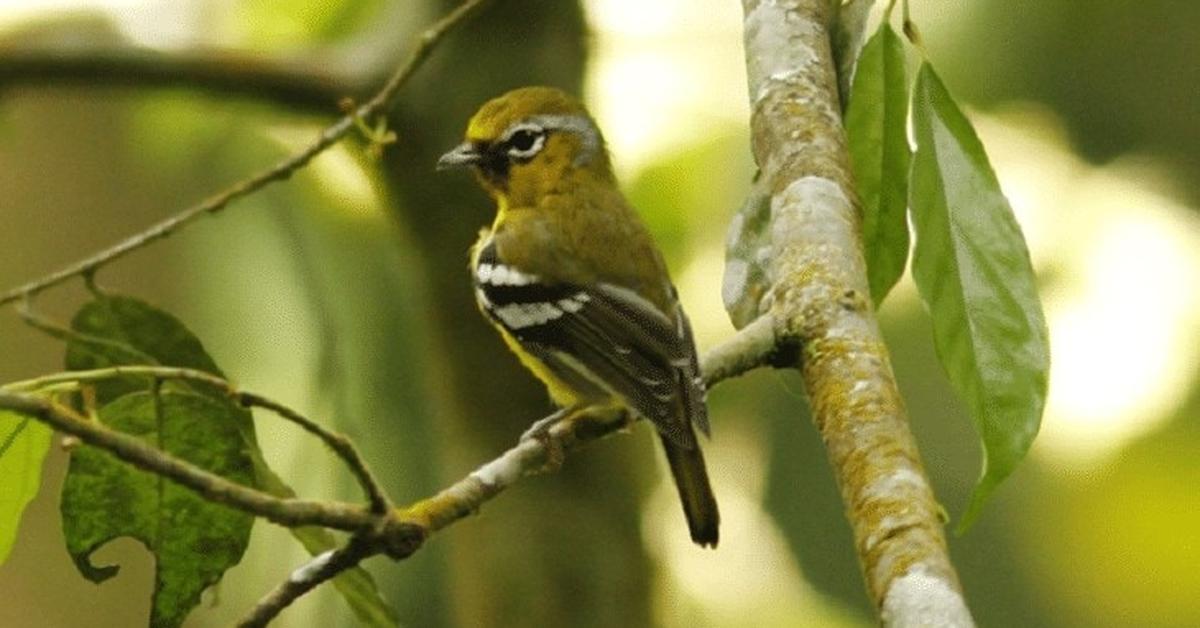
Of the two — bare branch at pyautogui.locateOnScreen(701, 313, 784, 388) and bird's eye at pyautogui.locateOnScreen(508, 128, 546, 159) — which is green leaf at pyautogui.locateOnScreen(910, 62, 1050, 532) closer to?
bare branch at pyautogui.locateOnScreen(701, 313, 784, 388)

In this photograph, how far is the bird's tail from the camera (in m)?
2.02

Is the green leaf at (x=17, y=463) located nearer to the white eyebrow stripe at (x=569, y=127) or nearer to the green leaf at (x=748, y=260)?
the green leaf at (x=748, y=260)

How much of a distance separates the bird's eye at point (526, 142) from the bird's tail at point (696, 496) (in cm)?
65

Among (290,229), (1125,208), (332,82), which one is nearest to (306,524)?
(332,82)

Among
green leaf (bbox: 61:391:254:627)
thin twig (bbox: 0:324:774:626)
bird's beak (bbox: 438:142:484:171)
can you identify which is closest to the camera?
thin twig (bbox: 0:324:774:626)

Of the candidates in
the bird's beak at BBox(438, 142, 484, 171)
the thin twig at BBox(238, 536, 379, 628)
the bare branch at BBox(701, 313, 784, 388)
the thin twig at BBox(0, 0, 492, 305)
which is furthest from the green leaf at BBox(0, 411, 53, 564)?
the bird's beak at BBox(438, 142, 484, 171)

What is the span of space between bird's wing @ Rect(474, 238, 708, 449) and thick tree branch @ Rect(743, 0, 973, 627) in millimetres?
333

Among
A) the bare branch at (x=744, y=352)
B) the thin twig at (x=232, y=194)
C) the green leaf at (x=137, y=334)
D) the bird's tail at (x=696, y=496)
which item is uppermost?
the thin twig at (x=232, y=194)

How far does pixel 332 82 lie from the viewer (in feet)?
9.95

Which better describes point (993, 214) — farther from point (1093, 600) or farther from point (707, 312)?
point (1093, 600)

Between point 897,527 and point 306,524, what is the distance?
0.44m

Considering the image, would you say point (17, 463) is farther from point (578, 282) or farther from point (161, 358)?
point (578, 282)

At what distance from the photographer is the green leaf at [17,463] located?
1.61 meters

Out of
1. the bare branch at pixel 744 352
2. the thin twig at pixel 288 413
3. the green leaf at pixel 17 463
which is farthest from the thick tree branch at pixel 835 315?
the green leaf at pixel 17 463
